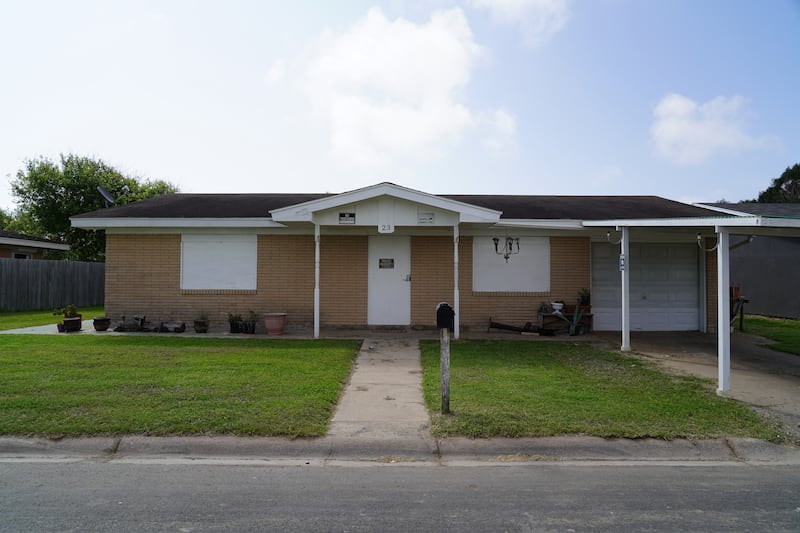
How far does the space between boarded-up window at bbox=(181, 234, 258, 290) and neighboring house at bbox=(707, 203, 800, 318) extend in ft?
51.4

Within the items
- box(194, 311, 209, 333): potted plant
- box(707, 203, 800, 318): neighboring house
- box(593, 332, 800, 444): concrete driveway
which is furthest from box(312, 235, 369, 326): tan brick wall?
box(707, 203, 800, 318): neighboring house

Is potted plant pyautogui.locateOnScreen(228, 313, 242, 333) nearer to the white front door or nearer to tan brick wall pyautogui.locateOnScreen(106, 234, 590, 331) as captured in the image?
tan brick wall pyautogui.locateOnScreen(106, 234, 590, 331)

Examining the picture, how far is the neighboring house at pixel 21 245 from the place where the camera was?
78.7 feet

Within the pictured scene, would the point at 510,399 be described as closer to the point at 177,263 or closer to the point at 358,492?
the point at 358,492

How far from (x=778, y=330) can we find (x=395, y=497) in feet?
49.3

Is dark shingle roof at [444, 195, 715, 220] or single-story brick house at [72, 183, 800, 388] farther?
dark shingle roof at [444, 195, 715, 220]

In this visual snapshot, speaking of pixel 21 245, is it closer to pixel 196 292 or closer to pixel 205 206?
pixel 205 206

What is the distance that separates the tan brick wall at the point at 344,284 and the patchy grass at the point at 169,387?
247 centimetres

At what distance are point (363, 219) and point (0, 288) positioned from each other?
17.2 meters

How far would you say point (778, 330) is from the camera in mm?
14336

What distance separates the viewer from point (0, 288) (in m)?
19.6

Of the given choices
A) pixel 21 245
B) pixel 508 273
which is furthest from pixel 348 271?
pixel 21 245

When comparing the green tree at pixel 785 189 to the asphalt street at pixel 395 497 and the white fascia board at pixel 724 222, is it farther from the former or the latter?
the asphalt street at pixel 395 497

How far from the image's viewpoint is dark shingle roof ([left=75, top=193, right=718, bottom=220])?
12844 mm
